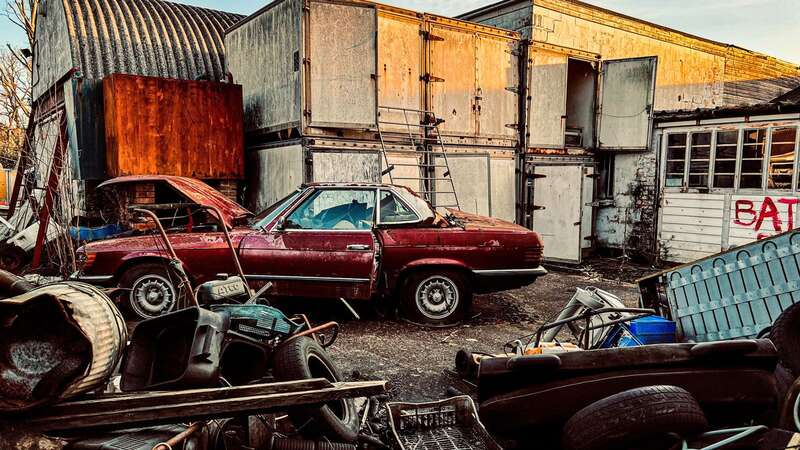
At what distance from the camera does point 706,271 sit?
4309 mm

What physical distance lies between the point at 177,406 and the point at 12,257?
24.9 feet

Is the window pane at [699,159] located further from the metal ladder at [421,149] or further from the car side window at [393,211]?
the car side window at [393,211]

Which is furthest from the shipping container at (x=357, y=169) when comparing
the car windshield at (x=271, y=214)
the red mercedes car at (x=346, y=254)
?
the red mercedes car at (x=346, y=254)

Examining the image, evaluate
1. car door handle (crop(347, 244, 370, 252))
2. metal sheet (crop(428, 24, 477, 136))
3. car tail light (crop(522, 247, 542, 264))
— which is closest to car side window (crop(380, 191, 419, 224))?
car door handle (crop(347, 244, 370, 252))

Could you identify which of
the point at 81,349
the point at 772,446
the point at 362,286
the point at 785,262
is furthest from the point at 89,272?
the point at 785,262

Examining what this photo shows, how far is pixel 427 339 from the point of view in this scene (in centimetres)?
572

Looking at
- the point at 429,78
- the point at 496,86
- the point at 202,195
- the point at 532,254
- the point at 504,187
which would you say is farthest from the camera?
the point at 504,187

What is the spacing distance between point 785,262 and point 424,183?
20.4 ft

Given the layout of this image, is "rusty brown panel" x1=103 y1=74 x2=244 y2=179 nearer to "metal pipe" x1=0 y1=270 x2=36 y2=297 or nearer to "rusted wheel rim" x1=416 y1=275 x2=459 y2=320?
"rusted wheel rim" x1=416 y1=275 x2=459 y2=320

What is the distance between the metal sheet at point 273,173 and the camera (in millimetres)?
8602

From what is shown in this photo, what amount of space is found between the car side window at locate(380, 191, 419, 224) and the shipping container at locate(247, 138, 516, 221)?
2450mm

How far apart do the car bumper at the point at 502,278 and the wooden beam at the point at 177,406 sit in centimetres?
378

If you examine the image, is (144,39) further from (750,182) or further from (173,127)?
(750,182)

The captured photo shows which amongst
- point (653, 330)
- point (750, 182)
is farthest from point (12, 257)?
point (750, 182)
